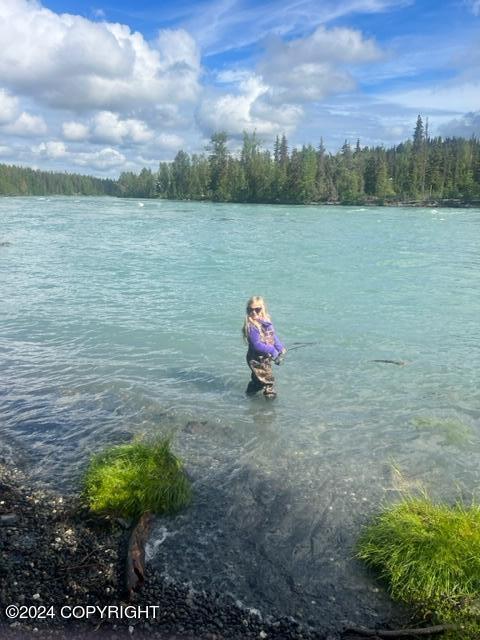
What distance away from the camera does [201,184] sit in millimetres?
181875

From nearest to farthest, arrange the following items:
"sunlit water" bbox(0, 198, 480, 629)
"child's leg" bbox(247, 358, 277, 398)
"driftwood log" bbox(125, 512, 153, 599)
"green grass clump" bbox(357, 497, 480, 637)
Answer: "green grass clump" bbox(357, 497, 480, 637), "driftwood log" bbox(125, 512, 153, 599), "sunlit water" bbox(0, 198, 480, 629), "child's leg" bbox(247, 358, 277, 398)

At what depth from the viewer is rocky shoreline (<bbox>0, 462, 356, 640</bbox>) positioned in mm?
5449

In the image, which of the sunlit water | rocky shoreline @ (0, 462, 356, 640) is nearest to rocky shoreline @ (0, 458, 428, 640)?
rocky shoreline @ (0, 462, 356, 640)

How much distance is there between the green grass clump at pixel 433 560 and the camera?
5707 millimetres

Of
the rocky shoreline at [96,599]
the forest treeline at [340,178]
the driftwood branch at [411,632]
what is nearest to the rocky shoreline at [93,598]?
the rocky shoreline at [96,599]

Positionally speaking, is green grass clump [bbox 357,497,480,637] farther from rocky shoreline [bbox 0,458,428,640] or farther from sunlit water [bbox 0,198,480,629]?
rocky shoreline [bbox 0,458,428,640]

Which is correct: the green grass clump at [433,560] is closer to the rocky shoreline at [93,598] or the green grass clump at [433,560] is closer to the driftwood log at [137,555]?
the rocky shoreline at [93,598]

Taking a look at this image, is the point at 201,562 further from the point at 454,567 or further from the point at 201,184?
the point at 201,184

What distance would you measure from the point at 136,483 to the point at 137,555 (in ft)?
4.28

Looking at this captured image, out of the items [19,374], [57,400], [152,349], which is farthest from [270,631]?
[152,349]

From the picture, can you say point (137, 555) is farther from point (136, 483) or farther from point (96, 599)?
point (136, 483)

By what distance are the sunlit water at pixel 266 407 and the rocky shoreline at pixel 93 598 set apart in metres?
0.32

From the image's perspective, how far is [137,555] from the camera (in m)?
6.43

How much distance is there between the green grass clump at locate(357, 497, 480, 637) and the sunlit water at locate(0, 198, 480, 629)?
1.12 ft
